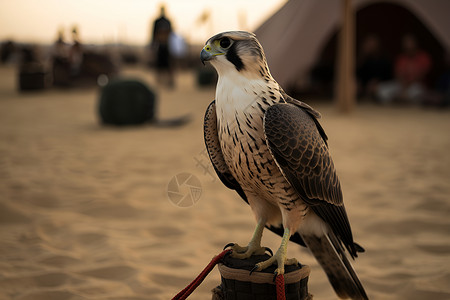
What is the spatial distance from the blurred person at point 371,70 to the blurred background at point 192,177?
0.03m

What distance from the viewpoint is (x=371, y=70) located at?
33.7 feet

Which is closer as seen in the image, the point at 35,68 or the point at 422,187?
the point at 422,187

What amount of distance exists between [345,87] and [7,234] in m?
6.56

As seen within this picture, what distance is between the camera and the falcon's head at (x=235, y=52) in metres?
1.49

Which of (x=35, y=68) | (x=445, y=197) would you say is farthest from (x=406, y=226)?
(x=35, y=68)

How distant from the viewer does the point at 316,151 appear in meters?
1.61

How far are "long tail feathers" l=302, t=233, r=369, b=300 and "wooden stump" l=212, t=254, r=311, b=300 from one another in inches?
6.9

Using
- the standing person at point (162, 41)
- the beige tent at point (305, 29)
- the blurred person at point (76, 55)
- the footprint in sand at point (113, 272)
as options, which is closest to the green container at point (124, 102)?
the beige tent at point (305, 29)

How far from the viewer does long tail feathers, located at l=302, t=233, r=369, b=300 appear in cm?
174

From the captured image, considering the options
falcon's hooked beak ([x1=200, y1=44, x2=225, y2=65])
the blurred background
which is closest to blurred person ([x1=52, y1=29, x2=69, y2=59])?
the blurred background

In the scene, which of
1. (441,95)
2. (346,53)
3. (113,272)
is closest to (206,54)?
(113,272)

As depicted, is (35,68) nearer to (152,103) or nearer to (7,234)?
(152,103)

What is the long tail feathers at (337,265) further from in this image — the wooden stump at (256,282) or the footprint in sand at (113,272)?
the footprint in sand at (113,272)

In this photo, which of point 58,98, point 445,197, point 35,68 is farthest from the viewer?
point 35,68
